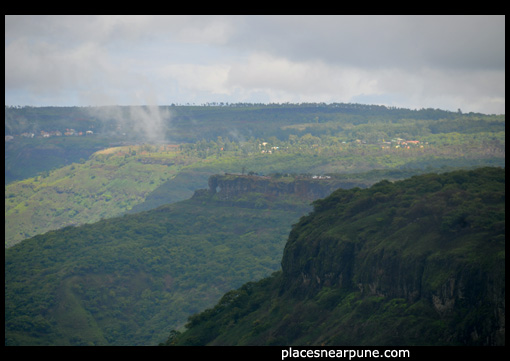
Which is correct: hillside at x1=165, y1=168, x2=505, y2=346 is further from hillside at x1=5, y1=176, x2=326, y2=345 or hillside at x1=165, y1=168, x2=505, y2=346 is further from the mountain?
hillside at x1=5, y1=176, x2=326, y2=345

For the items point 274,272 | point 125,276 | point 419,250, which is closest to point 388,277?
point 419,250

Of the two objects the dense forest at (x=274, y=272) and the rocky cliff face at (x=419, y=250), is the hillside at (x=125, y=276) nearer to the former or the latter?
the dense forest at (x=274, y=272)

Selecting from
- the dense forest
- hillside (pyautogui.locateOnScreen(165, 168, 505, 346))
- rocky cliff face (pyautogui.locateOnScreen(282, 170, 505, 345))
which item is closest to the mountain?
the dense forest

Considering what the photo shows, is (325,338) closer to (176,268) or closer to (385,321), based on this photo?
(385,321)

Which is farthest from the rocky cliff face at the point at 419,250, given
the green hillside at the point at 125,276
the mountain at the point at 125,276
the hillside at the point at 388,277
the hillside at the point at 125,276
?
the green hillside at the point at 125,276

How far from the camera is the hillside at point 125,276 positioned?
142 meters

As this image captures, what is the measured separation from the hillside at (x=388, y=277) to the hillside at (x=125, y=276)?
3664 centimetres

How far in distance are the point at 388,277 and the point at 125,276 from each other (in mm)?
95465

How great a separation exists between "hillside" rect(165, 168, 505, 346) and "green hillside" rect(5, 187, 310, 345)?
1406 inches

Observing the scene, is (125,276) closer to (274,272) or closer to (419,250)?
(274,272)

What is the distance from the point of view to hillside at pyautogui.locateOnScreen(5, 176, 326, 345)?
142375 mm

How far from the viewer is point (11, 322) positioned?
13812 cm

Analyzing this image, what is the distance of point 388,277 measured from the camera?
269 feet
